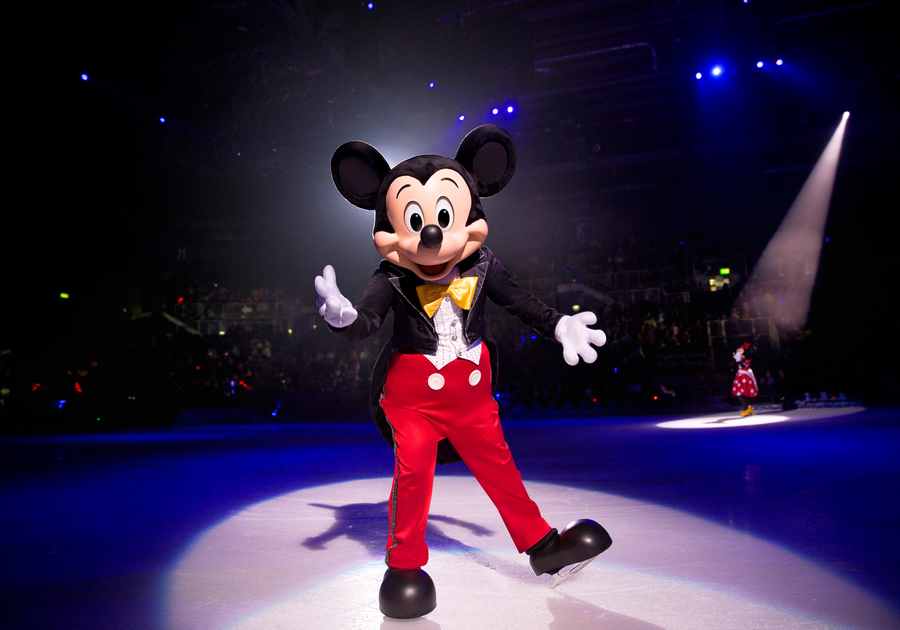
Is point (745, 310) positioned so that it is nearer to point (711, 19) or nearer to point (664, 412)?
point (664, 412)

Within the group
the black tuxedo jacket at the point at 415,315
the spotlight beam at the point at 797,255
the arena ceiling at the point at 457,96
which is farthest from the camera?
the spotlight beam at the point at 797,255

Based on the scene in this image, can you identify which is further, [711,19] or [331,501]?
[711,19]

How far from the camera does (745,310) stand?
13.8 meters

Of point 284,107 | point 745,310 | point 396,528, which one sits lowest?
point 396,528

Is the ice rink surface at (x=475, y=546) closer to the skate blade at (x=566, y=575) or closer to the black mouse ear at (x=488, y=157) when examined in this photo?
the skate blade at (x=566, y=575)

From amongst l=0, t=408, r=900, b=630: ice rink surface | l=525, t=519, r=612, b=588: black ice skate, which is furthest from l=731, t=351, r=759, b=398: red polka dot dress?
l=525, t=519, r=612, b=588: black ice skate

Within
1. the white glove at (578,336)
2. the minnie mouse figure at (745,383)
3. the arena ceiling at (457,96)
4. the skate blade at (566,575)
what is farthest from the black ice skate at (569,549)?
the minnie mouse figure at (745,383)

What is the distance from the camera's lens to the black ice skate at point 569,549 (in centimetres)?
176

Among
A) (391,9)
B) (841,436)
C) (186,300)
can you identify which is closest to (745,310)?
(841,436)

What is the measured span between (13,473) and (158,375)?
28.8ft

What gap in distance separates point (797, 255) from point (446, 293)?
1669 centimetres

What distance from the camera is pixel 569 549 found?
1770 mm

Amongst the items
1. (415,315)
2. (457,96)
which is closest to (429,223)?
(415,315)

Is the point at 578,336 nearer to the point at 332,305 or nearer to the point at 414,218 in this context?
the point at 414,218
